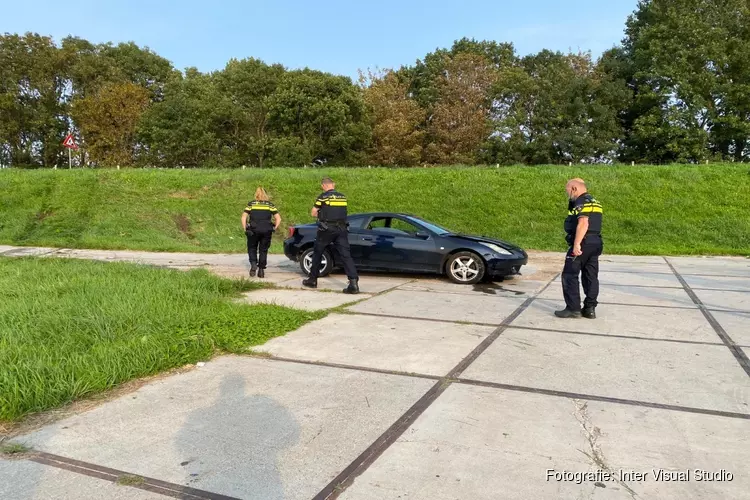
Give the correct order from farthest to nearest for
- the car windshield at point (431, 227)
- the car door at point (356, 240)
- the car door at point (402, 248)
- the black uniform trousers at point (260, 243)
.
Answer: the black uniform trousers at point (260, 243) < the car door at point (356, 240) < the car windshield at point (431, 227) < the car door at point (402, 248)

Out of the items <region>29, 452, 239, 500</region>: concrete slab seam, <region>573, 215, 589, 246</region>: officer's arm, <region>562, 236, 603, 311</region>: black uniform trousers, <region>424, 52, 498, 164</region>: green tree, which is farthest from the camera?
<region>424, 52, 498, 164</region>: green tree

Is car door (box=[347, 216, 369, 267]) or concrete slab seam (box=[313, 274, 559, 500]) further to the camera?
car door (box=[347, 216, 369, 267])

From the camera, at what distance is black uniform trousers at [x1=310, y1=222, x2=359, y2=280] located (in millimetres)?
8164

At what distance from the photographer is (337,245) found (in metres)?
8.31

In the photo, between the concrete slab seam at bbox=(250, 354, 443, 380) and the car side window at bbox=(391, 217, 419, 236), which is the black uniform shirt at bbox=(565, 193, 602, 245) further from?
the car side window at bbox=(391, 217, 419, 236)

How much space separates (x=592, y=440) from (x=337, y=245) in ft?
18.2

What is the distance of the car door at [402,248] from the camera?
9.34 m

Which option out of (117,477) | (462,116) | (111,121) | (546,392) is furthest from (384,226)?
(111,121)

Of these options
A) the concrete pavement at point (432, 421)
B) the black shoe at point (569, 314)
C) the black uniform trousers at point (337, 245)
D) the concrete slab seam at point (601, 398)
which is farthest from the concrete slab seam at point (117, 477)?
the black uniform trousers at point (337, 245)

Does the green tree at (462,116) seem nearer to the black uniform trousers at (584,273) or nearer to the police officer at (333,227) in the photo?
the police officer at (333,227)

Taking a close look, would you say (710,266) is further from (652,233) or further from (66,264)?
(66,264)

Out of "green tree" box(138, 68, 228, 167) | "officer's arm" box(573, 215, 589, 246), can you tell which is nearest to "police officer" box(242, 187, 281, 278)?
"officer's arm" box(573, 215, 589, 246)

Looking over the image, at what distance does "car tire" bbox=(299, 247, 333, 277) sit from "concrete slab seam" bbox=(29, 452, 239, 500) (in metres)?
6.72

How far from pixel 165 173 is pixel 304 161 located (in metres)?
15.4
